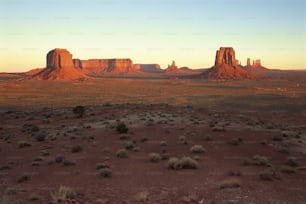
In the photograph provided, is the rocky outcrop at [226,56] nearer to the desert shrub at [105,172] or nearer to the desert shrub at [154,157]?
the desert shrub at [154,157]

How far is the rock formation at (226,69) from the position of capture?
522ft

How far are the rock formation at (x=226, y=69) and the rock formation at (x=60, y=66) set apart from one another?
223ft

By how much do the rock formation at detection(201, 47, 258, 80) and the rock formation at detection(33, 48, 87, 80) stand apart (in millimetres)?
67933

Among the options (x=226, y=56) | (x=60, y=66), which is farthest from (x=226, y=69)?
(x=60, y=66)

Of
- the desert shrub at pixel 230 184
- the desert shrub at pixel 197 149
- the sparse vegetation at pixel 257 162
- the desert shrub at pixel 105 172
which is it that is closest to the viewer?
the desert shrub at pixel 230 184

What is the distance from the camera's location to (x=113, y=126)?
907 inches

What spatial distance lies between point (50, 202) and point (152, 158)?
18.9ft

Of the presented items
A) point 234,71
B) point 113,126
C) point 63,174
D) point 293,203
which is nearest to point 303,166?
point 293,203

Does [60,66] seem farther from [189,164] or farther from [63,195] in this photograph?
[63,195]

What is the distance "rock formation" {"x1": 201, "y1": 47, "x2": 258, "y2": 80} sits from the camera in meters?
159

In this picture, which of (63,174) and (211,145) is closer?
(63,174)

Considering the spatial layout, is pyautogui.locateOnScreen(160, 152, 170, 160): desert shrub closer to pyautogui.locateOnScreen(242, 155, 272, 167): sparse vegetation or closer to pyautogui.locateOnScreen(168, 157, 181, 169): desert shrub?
pyautogui.locateOnScreen(168, 157, 181, 169): desert shrub

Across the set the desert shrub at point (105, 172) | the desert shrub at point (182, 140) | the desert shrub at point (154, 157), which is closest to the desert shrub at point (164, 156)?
the desert shrub at point (154, 157)

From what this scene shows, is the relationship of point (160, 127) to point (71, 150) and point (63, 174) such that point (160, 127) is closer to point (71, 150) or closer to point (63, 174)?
point (71, 150)
